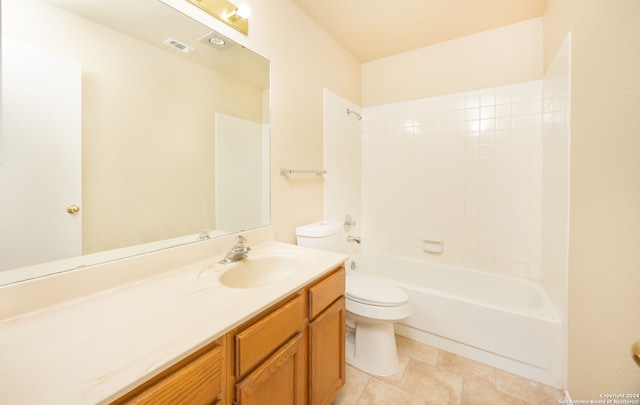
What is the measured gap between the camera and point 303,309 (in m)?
0.96

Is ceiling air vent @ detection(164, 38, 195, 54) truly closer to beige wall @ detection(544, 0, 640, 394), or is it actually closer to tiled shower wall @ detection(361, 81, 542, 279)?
beige wall @ detection(544, 0, 640, 394)

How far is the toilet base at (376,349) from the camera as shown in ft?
5.01

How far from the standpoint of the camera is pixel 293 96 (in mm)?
1696

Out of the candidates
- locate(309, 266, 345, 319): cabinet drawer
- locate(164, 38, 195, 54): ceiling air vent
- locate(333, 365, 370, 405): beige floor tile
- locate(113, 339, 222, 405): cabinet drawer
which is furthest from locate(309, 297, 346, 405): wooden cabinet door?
locate(164, 38, 195, 54): ceiling air vent

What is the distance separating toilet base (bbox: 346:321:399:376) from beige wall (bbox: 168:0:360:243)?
80 centimetres

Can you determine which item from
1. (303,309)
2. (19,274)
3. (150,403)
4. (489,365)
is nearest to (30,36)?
(19,274)

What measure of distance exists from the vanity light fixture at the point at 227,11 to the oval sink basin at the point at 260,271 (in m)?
1.22

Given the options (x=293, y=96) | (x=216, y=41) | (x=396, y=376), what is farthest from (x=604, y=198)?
(x=216, y=41)

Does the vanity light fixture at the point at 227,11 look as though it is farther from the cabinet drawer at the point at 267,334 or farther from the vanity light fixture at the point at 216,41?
the cabinet drawer at the point at 267,334

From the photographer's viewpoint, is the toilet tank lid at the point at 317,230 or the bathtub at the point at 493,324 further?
the toilet tank lid at the point at 317,230

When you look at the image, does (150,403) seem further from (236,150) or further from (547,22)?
(547,22)

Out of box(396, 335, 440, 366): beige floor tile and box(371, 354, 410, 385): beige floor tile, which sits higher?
box(396, 335, 440, 366): beige floor tile

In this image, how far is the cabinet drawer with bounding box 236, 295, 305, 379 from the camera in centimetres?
70

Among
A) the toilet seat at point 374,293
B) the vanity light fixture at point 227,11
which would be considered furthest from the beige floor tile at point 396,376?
the vanity light fixture at point 227,11
